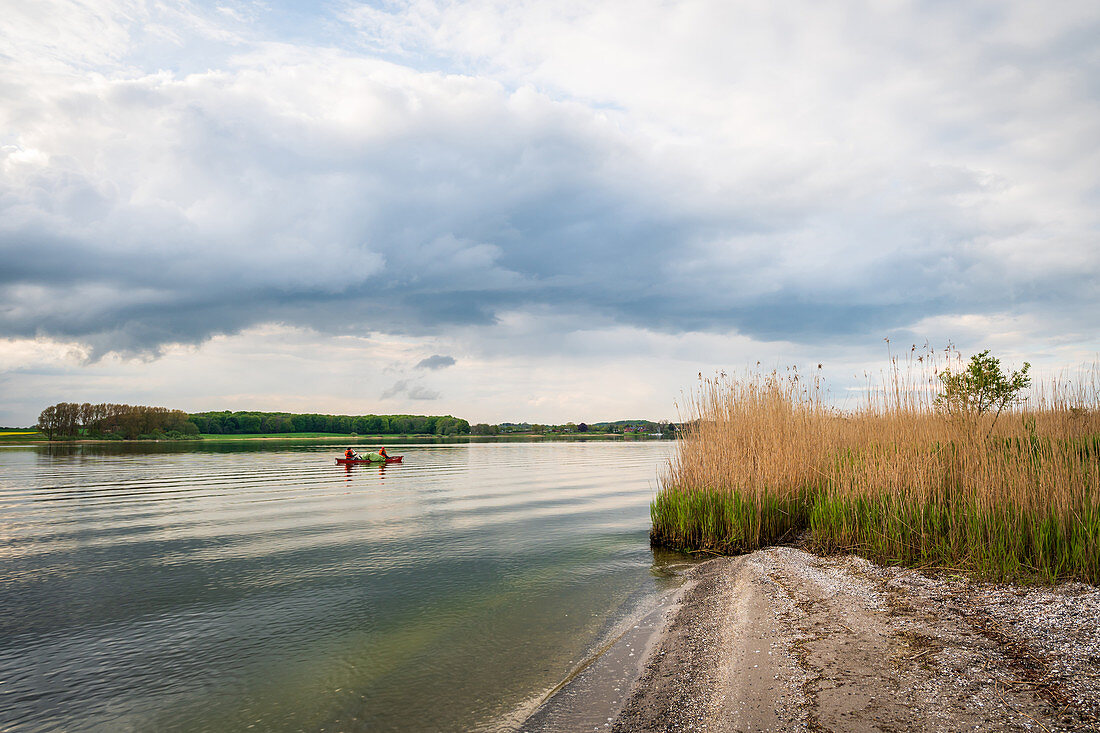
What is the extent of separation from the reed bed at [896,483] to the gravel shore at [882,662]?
2.44 ft

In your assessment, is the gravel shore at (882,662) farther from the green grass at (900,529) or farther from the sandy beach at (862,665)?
the green grass at (900,529)

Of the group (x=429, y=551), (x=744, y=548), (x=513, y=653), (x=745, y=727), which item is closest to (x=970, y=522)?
(x=744, y=548)

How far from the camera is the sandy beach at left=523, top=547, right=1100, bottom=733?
398cm

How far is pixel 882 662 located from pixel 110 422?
387 feet

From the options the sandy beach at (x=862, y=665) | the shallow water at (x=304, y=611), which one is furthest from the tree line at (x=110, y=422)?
the sandy beach at (x=862, y=665)

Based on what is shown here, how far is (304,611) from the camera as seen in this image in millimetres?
8297

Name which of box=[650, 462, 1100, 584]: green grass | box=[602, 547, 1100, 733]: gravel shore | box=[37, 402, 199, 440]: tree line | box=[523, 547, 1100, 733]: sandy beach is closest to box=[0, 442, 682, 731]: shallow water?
box=[523, 547, 1100, 733]: sandy beach

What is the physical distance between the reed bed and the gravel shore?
744 millimetres

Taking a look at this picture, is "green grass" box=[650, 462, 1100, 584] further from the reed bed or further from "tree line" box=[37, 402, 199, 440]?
"tree line" box=[37, 402, 199, 440]

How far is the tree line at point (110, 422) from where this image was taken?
8862 cm

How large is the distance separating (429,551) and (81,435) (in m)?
117

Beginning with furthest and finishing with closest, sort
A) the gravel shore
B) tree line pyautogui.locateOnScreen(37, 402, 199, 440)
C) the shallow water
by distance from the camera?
tree line pyautogui.locateOnScreen(37, 402, 199, 440), the shallow water, the gravel shore

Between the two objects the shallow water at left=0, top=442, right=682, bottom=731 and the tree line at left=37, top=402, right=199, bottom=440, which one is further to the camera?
the tree line at left=37, top=402, right=199, bottom=440

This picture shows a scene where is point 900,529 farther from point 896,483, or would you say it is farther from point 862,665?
point 862,665
